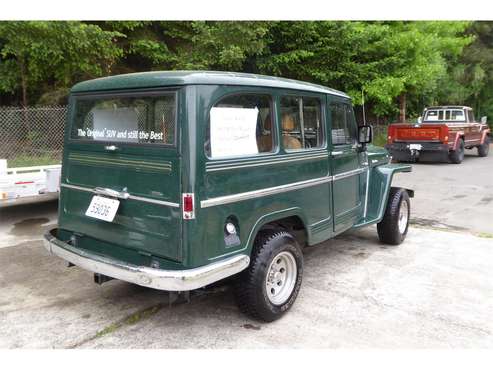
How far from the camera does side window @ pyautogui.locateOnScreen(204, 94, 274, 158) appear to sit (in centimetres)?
319

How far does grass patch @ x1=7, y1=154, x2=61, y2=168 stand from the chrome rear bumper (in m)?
7.68

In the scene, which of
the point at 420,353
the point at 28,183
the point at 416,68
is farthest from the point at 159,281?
the point at 416,68

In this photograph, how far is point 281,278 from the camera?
3.80 metres

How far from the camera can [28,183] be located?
6.34m

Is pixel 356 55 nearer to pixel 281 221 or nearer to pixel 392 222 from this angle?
pixel 392 222

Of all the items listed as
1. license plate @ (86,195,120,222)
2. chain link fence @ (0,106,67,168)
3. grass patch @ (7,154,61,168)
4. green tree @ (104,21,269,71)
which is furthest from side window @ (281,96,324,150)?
chain link fence @ (0,106,67,168)

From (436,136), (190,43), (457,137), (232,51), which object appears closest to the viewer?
(232,51)

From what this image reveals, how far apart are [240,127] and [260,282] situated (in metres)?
1.23

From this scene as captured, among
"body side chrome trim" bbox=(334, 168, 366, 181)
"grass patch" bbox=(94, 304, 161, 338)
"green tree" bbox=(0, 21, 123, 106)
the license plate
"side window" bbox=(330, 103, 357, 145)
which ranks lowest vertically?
"grass patch" bbox=(94, 304, 161, 338)

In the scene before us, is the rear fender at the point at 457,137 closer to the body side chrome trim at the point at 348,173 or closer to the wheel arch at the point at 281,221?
the body side chrome trim at the point at 348,173

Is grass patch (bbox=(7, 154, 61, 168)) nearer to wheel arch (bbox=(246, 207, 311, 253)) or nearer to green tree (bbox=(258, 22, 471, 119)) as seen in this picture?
green tree (bbox=(258, 22, 471, 119))

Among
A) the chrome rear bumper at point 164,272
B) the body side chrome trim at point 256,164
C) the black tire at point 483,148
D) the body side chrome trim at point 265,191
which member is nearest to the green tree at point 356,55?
the black tire at point 483,148

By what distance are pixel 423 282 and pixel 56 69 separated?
984 cm

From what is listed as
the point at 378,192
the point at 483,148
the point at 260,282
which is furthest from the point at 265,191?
the point at 483,148
